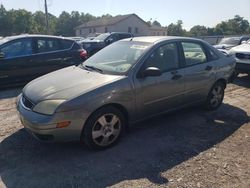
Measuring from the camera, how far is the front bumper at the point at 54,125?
3717 mm

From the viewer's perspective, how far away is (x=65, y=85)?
13.7 ft

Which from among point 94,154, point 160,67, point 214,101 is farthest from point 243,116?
point 94,154

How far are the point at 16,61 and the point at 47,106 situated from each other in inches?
181

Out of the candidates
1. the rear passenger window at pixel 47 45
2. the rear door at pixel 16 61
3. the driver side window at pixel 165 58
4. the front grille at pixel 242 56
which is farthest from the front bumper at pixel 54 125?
the front grille at pixel 242 56

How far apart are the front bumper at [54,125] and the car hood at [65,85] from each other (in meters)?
0.24

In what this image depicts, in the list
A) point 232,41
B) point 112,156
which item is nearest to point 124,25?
point 232,41

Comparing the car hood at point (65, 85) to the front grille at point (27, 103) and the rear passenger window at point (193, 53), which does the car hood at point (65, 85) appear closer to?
the front grille at point (27, 103)

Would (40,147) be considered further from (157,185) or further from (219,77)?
(219,77)

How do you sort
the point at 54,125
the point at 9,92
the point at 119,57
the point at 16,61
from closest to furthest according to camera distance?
the point at 54,125
the point at 119,57
the point at 9,92
the point at 16,61

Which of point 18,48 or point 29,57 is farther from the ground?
point 18,48

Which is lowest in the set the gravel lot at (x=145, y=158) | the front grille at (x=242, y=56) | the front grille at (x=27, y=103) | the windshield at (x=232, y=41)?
the gravel lot at (x=145, y=158)

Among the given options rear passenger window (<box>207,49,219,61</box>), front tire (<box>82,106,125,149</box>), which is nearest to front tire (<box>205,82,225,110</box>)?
rear passenger window (<box>207,49,219,61</box>)

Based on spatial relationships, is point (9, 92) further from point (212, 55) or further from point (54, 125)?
point (212, 55)

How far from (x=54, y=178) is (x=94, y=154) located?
76cm
